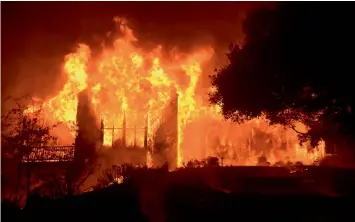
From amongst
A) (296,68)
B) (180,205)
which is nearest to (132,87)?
(296,68)

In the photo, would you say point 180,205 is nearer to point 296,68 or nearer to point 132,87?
point 296,68

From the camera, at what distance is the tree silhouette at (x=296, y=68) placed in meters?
19.7

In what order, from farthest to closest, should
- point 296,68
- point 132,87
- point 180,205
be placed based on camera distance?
point 132,87, point 296,68, point 180,205

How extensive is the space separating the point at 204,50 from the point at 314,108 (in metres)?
30.2

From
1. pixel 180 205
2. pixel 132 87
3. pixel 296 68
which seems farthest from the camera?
pixel 132 87

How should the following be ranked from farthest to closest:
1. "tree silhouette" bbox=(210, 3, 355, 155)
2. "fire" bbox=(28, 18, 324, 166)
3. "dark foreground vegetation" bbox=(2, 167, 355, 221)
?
"fire" bbox=(28, 18, 324, 166) → "tree silhouette" bbox=(210, 3, 355, 155) → "dark foreground vegetation" bbox=(2, 167, 355, 221)

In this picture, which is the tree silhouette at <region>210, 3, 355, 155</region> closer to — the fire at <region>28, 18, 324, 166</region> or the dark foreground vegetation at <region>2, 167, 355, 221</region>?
the dark foreground vegetation at <region>2, 167, 355, 221</region>

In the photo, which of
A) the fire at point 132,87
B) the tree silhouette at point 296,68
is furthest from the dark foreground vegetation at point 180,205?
the fire at point 132,87

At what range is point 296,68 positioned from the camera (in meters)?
21.2

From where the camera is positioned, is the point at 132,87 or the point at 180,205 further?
the point at 132,87

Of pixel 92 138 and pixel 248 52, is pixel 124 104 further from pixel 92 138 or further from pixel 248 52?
pixel 248 52

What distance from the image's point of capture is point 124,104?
44562mm

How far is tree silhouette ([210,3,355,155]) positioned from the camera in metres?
19.7

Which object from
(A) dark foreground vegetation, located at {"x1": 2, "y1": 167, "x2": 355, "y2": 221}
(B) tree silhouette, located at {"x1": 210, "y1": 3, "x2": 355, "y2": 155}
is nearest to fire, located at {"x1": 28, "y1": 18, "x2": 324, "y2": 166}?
(B) tree silhouette, located at {"x1": 210, "y1": 3, "x2": 355, "y2": 155}
